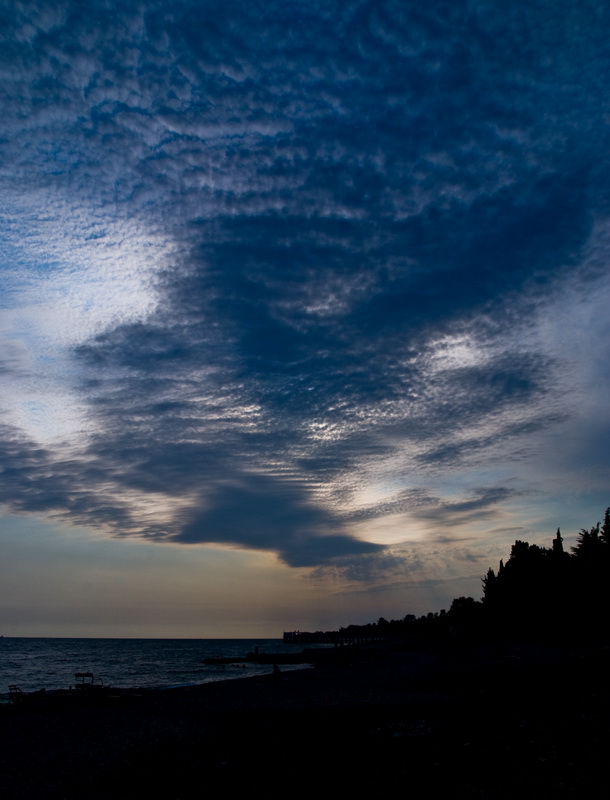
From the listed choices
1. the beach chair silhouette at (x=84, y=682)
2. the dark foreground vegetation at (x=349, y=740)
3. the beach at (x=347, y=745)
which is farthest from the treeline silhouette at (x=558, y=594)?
the beach chair silhouette at (x=84, y=682)

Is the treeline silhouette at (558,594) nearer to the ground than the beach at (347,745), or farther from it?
farther from it

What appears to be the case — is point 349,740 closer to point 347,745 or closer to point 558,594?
point 347,745

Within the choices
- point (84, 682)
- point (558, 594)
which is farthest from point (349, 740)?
point (84, 682)

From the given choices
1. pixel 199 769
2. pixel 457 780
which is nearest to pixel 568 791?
pixel 457 780

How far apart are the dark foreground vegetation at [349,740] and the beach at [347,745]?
7cm

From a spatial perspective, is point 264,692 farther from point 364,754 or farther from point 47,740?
point 364,754

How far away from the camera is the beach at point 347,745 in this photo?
46.2 ft

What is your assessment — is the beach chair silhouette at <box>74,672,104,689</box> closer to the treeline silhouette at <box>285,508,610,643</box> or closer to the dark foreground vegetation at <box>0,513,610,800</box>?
the dark foreground vegetation at <box>0,513,610,800</box>

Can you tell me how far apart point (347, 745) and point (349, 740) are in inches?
34.9

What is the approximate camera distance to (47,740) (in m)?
26.8

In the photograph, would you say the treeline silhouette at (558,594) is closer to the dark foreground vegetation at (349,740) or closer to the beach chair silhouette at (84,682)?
the dark foreground vegetation at (349,740)

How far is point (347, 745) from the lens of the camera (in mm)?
19172

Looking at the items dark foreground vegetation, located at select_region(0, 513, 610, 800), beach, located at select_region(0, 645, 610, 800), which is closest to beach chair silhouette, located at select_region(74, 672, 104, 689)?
dark foreground vegetation, located at select_region(0, 513, 610, 800)

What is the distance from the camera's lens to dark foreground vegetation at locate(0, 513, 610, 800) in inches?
557
